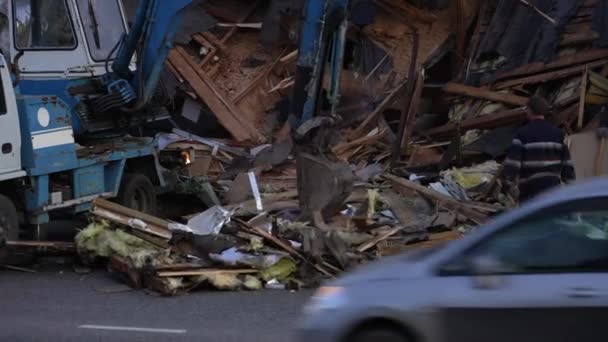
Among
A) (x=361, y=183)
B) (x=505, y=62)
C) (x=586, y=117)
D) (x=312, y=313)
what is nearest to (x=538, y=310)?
(x=312, y=313)

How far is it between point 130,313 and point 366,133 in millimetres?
10339

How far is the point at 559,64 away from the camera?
749 inches

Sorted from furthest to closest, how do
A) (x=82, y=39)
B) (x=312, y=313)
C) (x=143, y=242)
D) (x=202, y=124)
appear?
1. (x=202, y=124)
2. (x=82, y=39)
3. (x=143, y=242)
4. (x=312, y=313)

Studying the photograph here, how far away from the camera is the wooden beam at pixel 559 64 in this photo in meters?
18.6

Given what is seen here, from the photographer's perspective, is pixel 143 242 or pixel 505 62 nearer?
pixel 143 242

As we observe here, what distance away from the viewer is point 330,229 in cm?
1237

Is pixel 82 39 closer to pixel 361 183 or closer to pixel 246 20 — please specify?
pixel 361 183

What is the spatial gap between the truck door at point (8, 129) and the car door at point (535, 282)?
7.32 m

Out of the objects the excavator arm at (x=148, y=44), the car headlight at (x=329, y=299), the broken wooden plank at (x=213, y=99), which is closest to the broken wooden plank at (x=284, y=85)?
the broken wooden plank at (x=213, y=99)

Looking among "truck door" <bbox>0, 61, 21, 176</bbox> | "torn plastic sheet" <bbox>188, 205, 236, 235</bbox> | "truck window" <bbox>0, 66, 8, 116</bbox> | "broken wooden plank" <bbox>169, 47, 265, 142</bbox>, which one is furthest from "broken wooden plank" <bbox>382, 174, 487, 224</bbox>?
"broken wooden plank" <bbox>169, 47, 265, 142</bbox>

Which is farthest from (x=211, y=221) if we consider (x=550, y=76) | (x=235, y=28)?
(x=235, y=28)

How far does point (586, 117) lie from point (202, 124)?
7.84 metres

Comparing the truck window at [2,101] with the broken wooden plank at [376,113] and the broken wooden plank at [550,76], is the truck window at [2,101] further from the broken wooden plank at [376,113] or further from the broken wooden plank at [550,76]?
the broken wooden plank at [550,76]

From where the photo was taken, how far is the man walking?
32.3 feet
